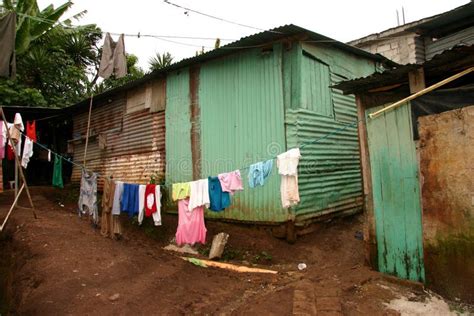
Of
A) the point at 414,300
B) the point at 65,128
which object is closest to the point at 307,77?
the point at 414,300

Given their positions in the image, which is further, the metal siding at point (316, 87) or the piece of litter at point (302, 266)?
the metal siding at point (316, 87)

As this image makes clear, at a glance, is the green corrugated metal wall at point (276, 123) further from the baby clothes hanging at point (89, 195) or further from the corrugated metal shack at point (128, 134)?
the baby clothes hanging at point (89, 195)

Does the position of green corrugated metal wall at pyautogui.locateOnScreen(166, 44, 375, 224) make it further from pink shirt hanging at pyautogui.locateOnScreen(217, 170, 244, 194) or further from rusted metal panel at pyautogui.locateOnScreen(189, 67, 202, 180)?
pink shirt hanging at pyautogui.locateOnScreen(217, 170, 244, 194)

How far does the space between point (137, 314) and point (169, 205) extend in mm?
5016

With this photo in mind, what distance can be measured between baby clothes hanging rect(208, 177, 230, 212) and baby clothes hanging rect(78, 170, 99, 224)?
3.77 metres

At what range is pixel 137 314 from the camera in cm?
467

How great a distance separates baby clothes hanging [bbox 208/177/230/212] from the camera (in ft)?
21.8

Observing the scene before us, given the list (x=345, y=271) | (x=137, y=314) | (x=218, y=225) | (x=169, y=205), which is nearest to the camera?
(x=137, y=314)

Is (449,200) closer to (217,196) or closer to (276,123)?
(276,123)

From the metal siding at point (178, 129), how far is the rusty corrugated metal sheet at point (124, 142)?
389 mm

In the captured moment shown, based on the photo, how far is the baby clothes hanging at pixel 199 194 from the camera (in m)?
6.76

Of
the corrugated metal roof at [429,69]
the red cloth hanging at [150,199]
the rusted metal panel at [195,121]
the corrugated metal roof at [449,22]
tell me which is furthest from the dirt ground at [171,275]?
the corrugated metal roof at [449,22]

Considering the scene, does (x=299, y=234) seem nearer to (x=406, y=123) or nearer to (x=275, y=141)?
(x=275, y=141)

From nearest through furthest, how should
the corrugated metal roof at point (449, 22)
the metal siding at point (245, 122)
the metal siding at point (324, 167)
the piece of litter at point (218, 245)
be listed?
the metal siding at point (324, 167)
the piece of litter at point (218, 245)
the metal siding at point (245, 122)
the corrugated metal roof at point (449, 22)
